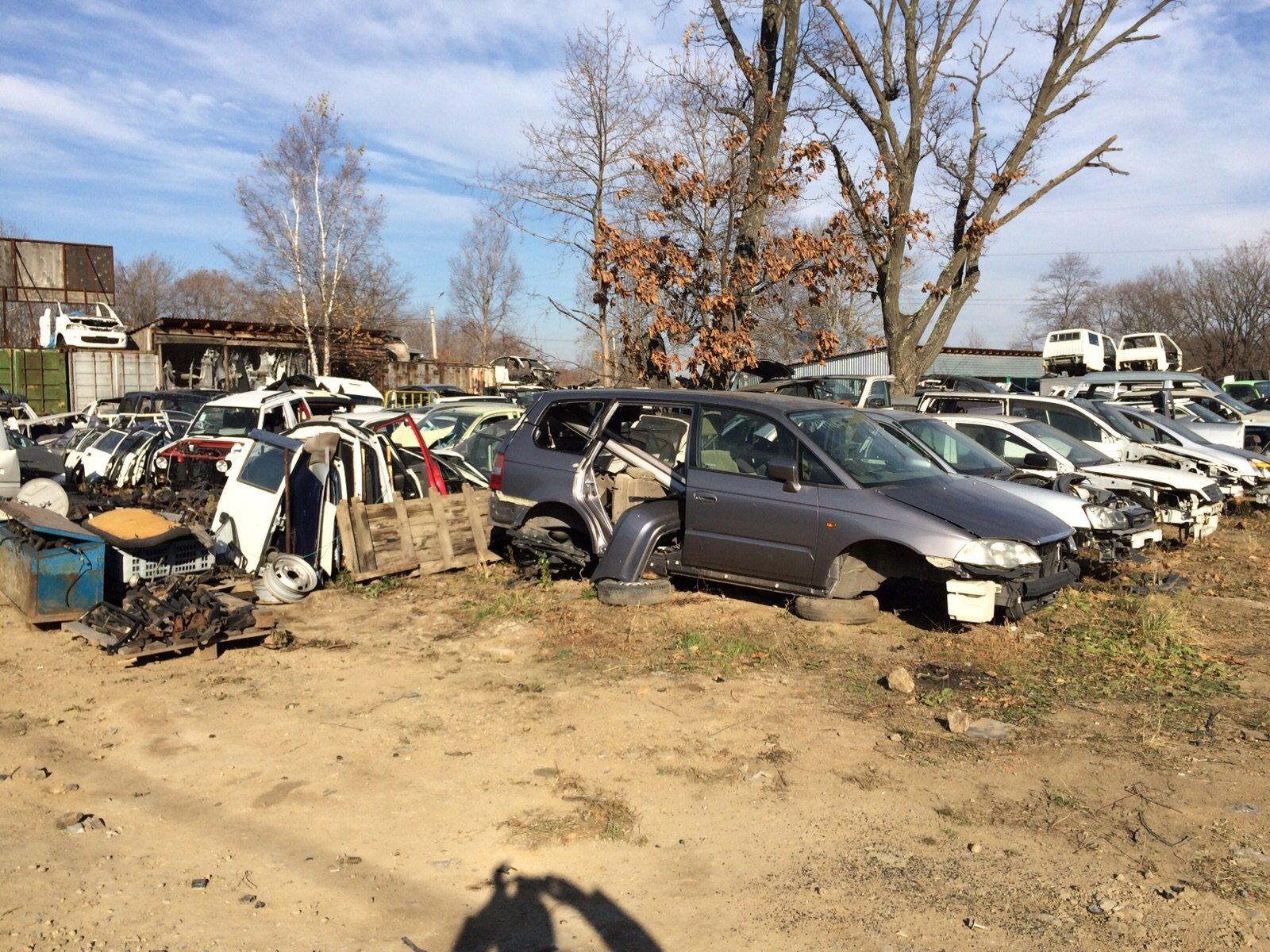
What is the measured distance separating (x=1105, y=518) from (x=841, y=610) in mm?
2942

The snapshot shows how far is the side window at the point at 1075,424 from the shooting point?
12.9m

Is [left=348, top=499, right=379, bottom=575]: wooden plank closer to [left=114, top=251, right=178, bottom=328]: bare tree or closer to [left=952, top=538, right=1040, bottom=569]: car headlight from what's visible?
[left=952, top=538, right=1040, bottom=569]: car headlight

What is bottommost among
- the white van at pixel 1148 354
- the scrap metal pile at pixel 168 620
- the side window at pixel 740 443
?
the scrap metal pile at pixel 168 620

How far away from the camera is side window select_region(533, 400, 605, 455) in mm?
9039

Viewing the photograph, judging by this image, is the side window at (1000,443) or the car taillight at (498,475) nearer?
the car taillight at (498,475)

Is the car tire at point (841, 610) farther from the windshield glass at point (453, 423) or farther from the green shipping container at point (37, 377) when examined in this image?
the green shipping container at point (37, 377)

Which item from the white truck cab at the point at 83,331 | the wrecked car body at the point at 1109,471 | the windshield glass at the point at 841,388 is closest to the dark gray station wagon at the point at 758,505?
the wrecked car body at the point at 1109,471

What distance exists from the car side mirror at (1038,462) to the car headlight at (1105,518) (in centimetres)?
158

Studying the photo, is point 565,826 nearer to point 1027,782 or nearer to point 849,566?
point 1027,782

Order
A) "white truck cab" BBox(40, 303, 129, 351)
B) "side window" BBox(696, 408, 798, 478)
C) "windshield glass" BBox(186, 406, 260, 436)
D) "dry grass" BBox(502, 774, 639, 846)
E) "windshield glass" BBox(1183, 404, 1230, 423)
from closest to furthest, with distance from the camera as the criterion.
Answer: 1. "dry grass" BBox(502, 774, 639, 846)
2. "side window" BBox(696, 408, 798, 478)
3. "windshield glass" BBox(186, 406, 260, 436)
4. "windshield glass" BBox(1183, 404, 1230, 423)
5. "white truck cab" BBox(40, 303, 129, 351)

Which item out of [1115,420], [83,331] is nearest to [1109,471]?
[1115,420]

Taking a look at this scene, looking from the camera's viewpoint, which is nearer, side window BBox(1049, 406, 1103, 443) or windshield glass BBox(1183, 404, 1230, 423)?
side window BBox(1049, 406, 1103, 443)

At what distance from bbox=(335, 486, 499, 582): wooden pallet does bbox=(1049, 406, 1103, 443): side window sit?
302 inches

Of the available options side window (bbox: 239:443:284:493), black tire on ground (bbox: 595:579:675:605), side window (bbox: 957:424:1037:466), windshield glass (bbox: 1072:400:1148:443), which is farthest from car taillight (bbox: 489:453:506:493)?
windshield glass (bbox: 1072:400:1148:443)
